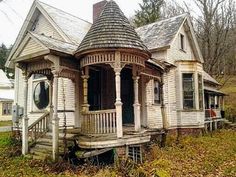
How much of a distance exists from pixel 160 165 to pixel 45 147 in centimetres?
483

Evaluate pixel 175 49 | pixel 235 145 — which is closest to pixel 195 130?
pixel 235 145

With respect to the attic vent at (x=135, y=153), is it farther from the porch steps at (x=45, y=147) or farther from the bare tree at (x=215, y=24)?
the bare tree at (x=215, y=24)

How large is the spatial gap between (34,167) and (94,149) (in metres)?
2.38

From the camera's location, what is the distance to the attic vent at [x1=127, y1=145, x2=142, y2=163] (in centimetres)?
1102

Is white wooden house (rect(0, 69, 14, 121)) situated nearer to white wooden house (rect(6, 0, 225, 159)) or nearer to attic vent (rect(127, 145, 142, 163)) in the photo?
white wooden house (rect(6, 0, 225, 159))

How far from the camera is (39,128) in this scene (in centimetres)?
1359

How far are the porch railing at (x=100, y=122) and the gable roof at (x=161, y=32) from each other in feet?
26.8

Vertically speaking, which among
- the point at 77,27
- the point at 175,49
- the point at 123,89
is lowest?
the point at 123,89

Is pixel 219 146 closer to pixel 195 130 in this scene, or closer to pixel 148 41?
pixel 195 130

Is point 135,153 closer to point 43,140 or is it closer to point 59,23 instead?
point 43,140

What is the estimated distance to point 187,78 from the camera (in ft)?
59.7

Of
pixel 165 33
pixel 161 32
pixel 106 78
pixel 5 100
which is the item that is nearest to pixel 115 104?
pixel 106 78

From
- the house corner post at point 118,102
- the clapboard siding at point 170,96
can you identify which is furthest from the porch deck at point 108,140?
the clapboard siding at point 170,96

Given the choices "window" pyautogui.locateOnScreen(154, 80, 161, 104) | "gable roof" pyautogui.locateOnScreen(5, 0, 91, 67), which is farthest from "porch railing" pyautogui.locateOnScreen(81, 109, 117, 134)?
"window" pyautogui.locateOnScreen(154, 80, 161, 104)
